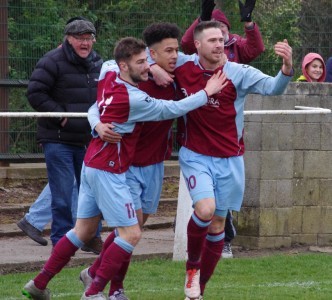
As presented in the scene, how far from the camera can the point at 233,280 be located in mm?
9852

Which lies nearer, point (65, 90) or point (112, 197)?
point (112, 197)

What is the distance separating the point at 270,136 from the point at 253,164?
1.10ft

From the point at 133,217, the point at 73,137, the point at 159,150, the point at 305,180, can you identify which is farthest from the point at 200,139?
the point at 305,180

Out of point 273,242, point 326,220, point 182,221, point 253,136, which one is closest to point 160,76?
point 182,221

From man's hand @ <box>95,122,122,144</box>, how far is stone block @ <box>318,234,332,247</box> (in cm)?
475

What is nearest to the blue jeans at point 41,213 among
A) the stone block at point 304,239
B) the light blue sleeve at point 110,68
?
the stone block at point 304,239

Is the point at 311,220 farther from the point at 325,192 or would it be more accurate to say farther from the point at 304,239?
the point at 325,192

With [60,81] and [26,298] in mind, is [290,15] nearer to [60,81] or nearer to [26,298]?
[60,81]

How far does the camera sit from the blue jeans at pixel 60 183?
35.2 ft

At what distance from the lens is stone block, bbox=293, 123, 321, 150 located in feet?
39.7

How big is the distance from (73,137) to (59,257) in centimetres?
252

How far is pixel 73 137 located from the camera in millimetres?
10719

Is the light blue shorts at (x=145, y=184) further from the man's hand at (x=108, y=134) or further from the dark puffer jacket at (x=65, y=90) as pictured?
the dark puffer jacket at (x=65, y=90)

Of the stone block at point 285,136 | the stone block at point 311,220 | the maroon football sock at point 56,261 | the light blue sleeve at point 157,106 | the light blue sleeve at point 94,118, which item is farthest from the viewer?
the stone block at point 311,220
